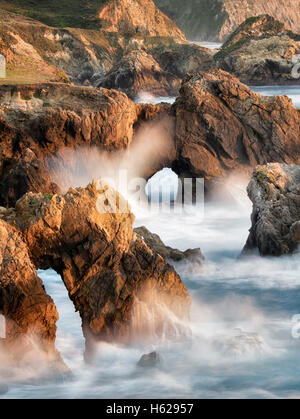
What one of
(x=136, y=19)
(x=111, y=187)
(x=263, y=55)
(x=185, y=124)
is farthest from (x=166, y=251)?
(x=136, y=19)

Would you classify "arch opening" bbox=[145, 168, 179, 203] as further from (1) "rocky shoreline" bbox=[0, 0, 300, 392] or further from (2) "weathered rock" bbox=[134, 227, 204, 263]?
(2) "weathered rock" bbox=[134, 227, 204, 263]

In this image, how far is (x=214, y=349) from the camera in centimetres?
1669

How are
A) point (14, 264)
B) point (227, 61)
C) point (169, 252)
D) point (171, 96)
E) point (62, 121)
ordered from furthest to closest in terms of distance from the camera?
1. point (227, 61)
2. point (171, 96)
3. point (62, 121)
4. point (169, 252)
5. point (14, 264)

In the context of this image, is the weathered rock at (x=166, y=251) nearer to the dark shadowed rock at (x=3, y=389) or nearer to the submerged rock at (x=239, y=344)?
the submerged rock at (x=239, y=344)

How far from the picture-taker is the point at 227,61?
9344cm

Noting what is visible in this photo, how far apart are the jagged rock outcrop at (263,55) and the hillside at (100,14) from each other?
22.0 meters

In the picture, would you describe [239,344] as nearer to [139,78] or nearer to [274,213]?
[274,213]

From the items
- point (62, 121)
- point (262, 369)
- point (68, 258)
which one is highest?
point (62, 121)

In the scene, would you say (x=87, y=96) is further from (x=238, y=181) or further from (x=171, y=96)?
(x=171, y=96)

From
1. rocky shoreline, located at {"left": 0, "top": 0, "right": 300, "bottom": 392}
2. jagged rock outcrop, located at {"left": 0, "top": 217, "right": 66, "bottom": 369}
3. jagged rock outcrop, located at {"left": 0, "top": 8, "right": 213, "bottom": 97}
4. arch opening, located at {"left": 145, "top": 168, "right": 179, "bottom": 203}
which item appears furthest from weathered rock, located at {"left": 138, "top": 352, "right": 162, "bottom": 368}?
jagged rock outcrop, located at {"left": 0, "top": 8, "right": 213, "bottom": 97}

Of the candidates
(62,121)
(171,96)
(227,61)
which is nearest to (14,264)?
(62,121)

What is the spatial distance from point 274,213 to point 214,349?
27.2 ft

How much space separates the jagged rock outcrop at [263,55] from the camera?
8775 cm
